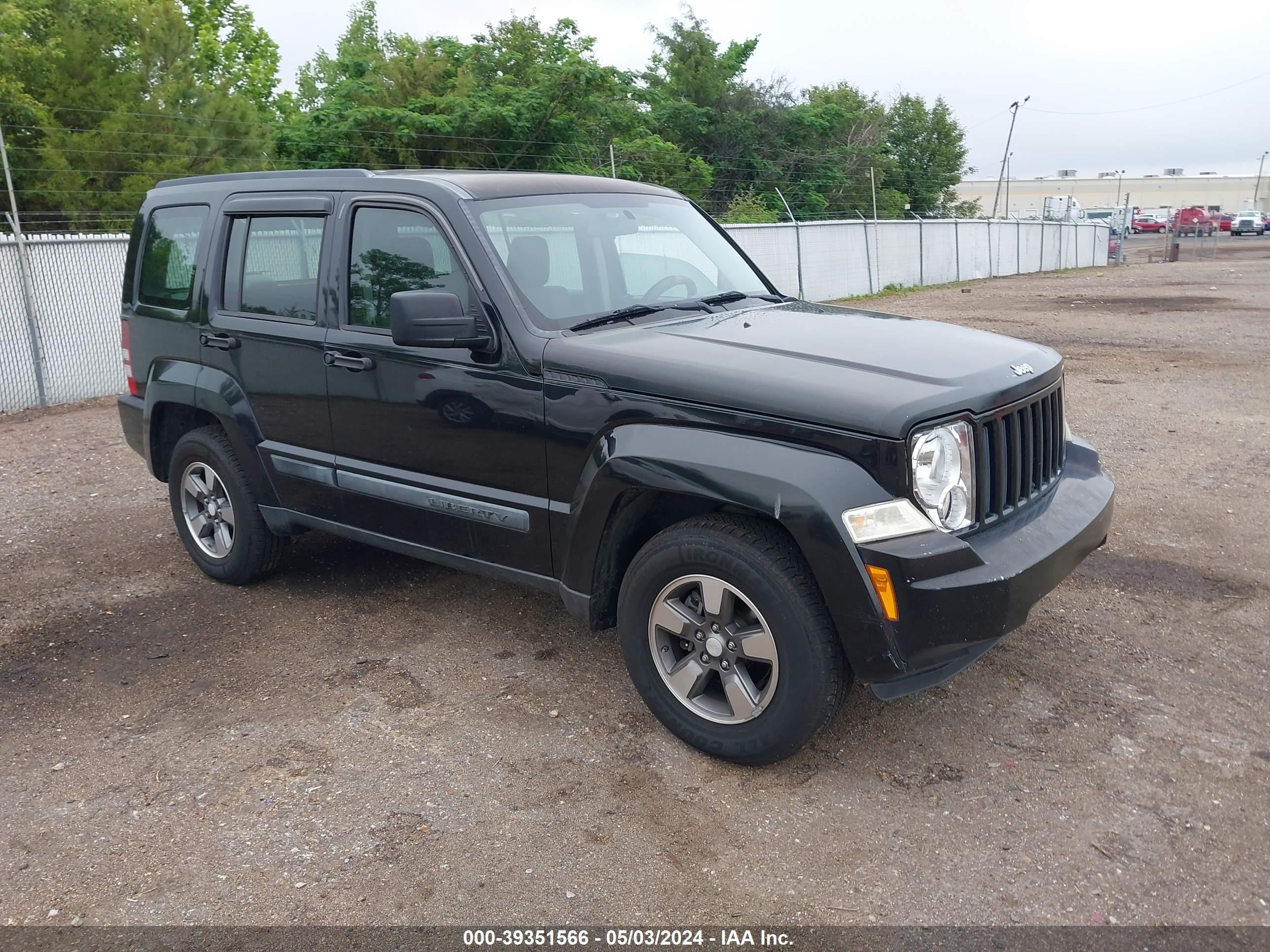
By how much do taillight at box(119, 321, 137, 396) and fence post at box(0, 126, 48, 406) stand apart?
229 inches

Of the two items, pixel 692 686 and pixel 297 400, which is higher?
pixel 297 400

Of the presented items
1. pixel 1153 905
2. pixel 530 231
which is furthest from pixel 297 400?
pixel 1153 905

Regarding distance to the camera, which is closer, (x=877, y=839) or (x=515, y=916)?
(x=515, y=916)

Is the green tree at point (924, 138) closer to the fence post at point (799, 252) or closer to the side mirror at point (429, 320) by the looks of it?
the fence post at point (799, 252)

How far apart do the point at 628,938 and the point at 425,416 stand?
2155 mm

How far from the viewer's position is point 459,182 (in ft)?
14.0

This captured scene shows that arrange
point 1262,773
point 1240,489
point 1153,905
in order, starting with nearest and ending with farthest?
point 1153,905 → point 1262,773 → point 1240,489

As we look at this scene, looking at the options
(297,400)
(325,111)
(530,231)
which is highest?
(325,111)

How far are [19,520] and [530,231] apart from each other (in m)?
4.47

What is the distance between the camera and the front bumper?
3102 millimetres

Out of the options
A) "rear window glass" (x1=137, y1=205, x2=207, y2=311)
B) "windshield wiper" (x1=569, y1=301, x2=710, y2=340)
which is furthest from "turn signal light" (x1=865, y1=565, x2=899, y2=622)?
"rear window glass" (x1=137, y1=205, x2=207, y2=311)

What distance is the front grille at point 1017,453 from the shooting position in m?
3.36

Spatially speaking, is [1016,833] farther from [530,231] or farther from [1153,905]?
[530,231]

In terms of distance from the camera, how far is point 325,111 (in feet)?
64.2
